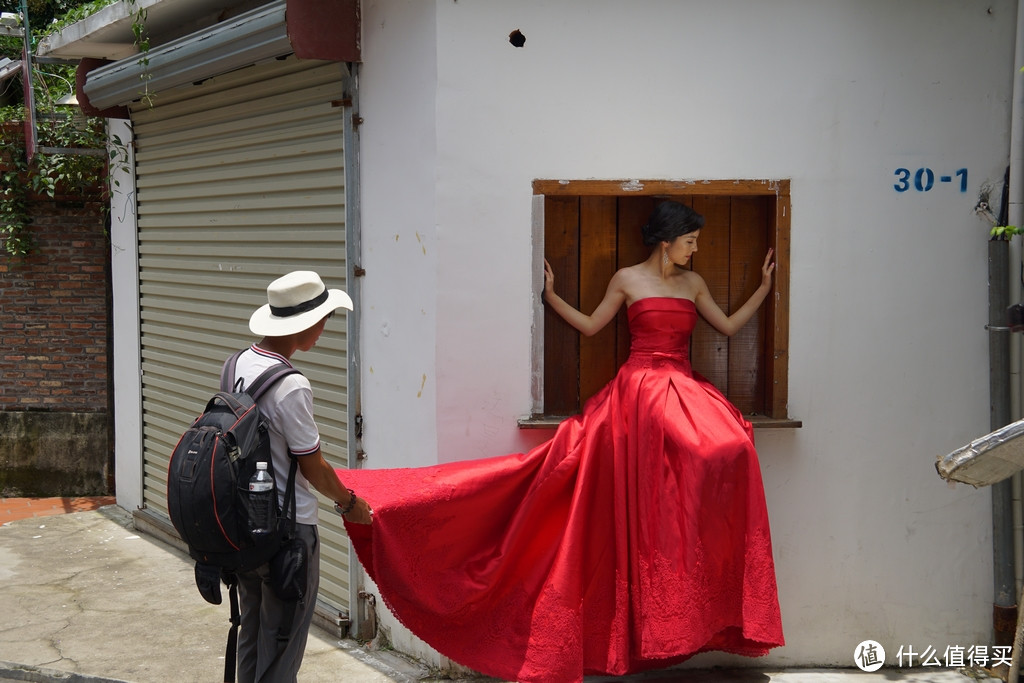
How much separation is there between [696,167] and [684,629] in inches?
84.2

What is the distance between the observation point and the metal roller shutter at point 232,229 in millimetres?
6191

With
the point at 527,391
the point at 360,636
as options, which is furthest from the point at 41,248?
the point at 527,391

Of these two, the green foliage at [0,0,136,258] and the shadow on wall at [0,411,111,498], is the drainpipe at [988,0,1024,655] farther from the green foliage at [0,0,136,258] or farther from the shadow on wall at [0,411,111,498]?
the shadow on wall at [0,411,111,498]

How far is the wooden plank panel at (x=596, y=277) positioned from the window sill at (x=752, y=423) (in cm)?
28

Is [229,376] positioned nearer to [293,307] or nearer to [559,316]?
[293,307]

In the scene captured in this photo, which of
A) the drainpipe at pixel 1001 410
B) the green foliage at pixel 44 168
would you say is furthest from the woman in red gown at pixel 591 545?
the green foliage at pixel 44 168

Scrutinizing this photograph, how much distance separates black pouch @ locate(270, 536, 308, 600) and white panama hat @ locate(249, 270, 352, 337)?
0.78 metres

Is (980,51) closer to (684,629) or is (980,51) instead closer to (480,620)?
(684,629)

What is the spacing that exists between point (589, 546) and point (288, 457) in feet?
5.19

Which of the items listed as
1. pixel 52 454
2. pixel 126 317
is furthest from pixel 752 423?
pixel 52 454

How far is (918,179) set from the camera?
539 centimetres

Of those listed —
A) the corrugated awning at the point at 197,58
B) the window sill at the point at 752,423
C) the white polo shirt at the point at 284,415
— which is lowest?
the window sill at the point at 752,423

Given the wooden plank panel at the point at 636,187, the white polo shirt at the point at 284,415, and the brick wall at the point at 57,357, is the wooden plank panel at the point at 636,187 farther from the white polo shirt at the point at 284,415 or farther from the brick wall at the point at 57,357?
the brick wall at the point at 57,357

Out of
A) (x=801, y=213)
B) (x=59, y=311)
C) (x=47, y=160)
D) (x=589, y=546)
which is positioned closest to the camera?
(x=589, y=546)
